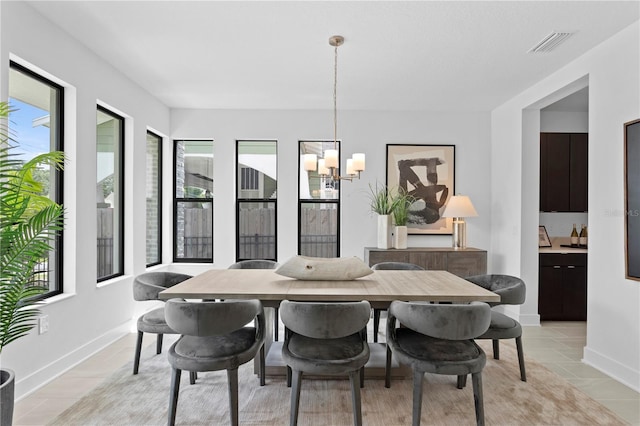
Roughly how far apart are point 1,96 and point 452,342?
324cm

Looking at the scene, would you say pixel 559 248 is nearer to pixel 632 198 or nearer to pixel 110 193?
pixel 632 198

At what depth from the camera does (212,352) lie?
223 centimetres

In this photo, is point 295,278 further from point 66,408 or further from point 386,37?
point 386,37

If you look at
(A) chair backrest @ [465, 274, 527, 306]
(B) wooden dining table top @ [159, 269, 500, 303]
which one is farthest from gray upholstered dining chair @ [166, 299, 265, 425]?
(A) chair backrest @ [465, 274, 527, 306]

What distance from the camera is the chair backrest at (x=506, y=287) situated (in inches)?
111

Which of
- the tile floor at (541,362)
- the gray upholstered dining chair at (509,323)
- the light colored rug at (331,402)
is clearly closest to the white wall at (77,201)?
the tile floor at (541,362)

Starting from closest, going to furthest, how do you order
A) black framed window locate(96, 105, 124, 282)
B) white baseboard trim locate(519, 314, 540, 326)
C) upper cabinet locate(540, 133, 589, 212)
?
black framed window locate(96, 105, 124, 282) → white baseboard trim locate(519, 314, 540, 326) → upper cabinet locate(540, 133, 589, 212)

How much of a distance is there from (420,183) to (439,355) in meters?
3.59

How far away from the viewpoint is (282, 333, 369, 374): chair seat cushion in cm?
217

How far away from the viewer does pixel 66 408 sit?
256cm

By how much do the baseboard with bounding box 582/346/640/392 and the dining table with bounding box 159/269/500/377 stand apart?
1433 mm

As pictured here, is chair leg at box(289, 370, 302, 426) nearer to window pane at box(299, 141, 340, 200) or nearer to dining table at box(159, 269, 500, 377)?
dining table at box(159, 269, 500, 377)

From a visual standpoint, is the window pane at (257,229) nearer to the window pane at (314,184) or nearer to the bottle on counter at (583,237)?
the window pane at (314,184)

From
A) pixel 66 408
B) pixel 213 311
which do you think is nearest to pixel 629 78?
pixel 213 311
